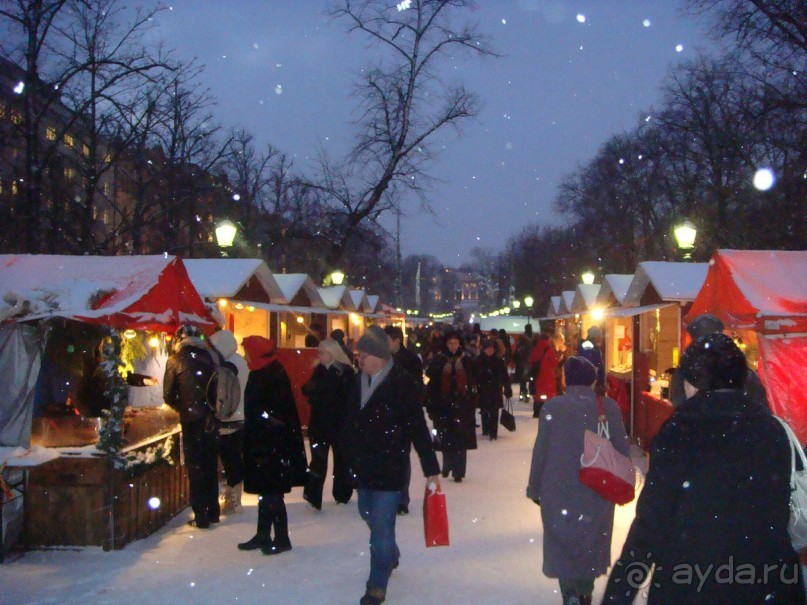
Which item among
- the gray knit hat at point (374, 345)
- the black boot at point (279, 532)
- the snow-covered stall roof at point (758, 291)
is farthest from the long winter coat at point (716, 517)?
the snow-covered stall roof at point (758, 291)

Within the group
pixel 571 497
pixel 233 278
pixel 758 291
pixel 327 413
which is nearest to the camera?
pixel 571 497

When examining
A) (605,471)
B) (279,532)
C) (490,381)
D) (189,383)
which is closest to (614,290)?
(490,381)

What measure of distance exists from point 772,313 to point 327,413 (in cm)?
448

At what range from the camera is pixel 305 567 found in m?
6.27

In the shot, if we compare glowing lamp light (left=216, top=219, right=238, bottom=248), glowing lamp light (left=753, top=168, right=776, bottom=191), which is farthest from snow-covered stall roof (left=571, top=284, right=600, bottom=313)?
glowing lamp light (left=216, top=219, right=238, bottom=248)

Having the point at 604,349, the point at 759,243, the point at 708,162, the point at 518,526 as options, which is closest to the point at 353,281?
the point at 708,162

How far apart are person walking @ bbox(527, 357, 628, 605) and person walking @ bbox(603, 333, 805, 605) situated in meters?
2.05

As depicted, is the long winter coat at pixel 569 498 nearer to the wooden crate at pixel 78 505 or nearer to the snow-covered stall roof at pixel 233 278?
the wooden crate at pixel 78 505

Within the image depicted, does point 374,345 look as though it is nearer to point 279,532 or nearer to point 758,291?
point 279,532

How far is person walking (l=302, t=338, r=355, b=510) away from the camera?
775 centimetres

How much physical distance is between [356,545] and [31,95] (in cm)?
1278

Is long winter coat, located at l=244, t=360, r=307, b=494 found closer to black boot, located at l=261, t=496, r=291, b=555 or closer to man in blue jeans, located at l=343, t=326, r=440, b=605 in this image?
black boot, located at l=261, t=496, r=291, b=555

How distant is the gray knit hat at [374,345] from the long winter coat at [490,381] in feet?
23.0

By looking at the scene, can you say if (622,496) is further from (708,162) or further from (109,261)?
(708,162)
